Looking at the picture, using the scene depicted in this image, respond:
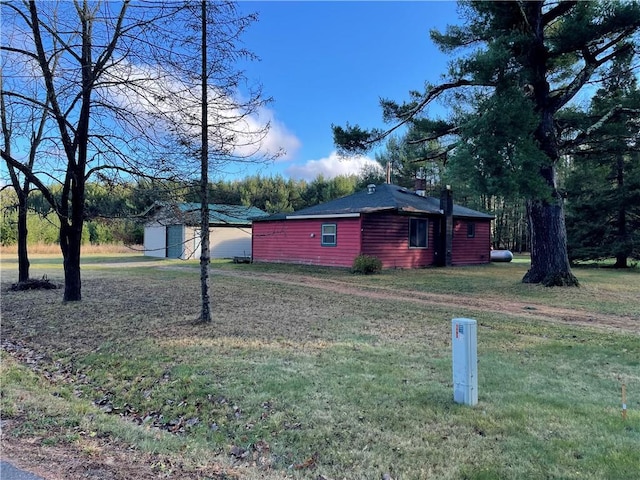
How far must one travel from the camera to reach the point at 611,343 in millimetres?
5820

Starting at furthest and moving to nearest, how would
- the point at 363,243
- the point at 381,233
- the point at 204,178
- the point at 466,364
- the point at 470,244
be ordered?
the point at 470,244, the point at 381,233, the point at 363,243, the point at 204,178, the point at 466,364

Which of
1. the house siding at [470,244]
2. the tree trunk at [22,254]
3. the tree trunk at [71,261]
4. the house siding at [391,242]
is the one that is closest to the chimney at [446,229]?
the house siding at [470,244]

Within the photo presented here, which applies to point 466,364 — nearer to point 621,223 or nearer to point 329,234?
point 329,234

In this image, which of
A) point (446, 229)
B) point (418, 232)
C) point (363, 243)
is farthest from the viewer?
point (446, 229)

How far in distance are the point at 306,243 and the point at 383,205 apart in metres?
4.04

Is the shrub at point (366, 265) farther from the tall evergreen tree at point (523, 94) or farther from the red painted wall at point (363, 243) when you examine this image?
the tall evergreen tree at point (523, 94)

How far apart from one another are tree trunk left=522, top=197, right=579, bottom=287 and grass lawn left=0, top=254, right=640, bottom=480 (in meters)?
3.81

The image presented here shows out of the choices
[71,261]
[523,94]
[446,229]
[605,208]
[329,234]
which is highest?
[523,94]

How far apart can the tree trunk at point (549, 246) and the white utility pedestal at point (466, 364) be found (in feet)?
32.1

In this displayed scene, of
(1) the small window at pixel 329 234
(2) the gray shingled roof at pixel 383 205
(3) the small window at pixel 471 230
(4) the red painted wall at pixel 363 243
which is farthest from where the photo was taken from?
(3) the small window at pixel 471 230

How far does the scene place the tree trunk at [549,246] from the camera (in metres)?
12.1

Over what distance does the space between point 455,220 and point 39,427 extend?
19.5m

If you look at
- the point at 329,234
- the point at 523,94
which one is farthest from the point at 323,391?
the point at 329,234

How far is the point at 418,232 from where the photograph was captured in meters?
19.0
